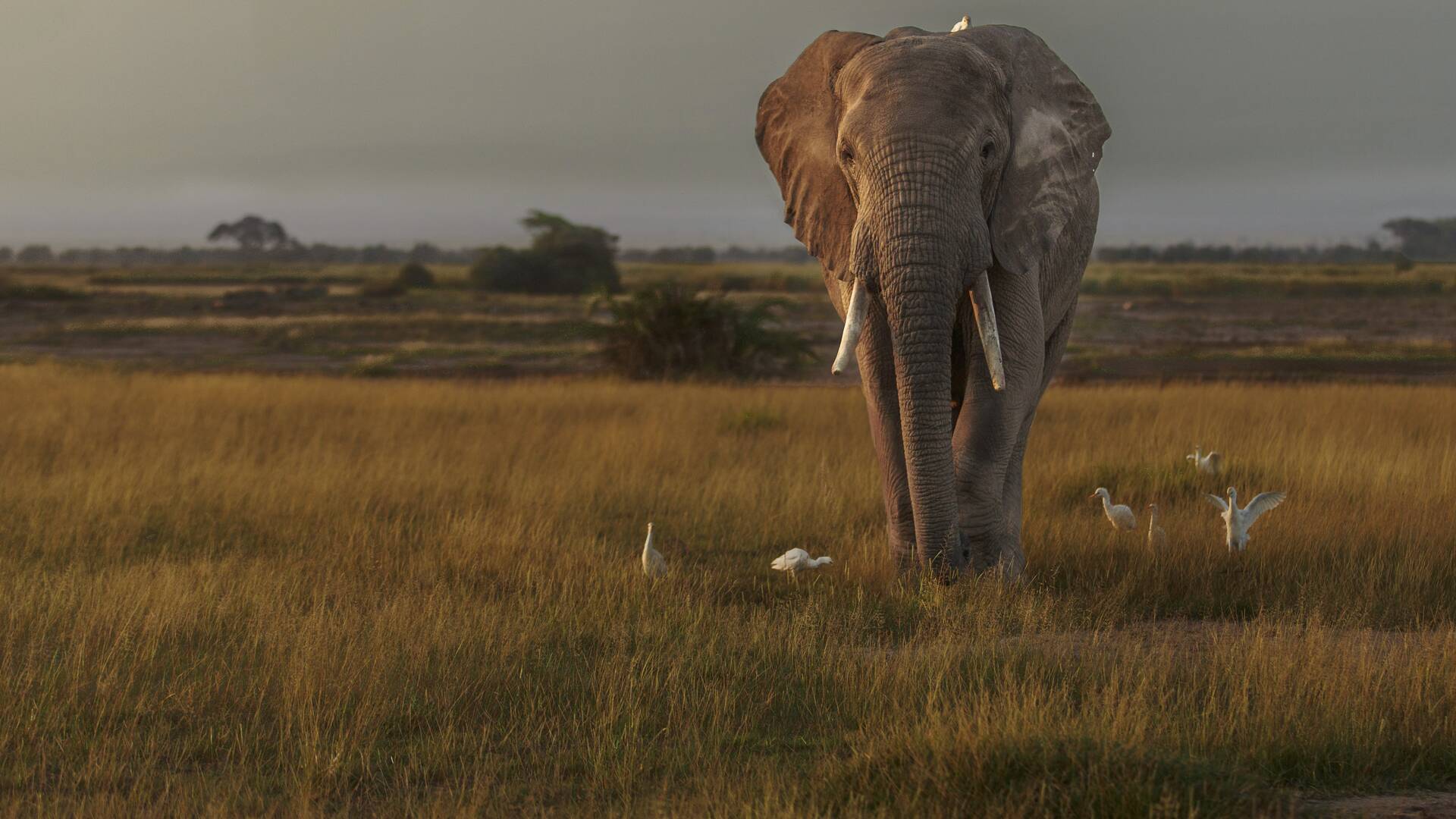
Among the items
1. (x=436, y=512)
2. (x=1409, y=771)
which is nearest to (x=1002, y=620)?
(x=1409, y=771)

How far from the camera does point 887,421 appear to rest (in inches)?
301

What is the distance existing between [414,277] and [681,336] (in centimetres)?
4916

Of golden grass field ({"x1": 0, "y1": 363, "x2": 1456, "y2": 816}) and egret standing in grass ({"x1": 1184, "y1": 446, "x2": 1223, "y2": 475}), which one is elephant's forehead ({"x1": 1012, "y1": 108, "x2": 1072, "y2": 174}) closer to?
golden grass field ({"x1": 0, "y1": 363, "x2": 1456, "y2": 816})

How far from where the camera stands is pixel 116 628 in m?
6.88

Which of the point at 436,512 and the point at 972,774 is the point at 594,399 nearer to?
the point at 436,512

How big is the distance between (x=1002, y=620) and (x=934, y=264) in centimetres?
173

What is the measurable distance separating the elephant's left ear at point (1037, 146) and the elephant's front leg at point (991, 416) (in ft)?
0.75

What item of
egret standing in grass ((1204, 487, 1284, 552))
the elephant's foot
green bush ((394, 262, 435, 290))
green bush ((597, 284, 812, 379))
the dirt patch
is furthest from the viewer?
green bush ((394, 262, 435, 290))

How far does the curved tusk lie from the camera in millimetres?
6859

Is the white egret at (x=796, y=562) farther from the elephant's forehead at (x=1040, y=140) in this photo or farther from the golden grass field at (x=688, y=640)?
the elephant's forehead at (x=1040, y=140)

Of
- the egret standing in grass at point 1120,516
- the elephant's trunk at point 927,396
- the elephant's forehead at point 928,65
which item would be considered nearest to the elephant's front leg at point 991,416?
the elephant's trunk at point 927,396

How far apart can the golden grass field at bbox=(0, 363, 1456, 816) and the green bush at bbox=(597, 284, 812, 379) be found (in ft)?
29.4

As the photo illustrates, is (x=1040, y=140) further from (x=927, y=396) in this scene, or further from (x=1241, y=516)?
(x=1241, y=516)

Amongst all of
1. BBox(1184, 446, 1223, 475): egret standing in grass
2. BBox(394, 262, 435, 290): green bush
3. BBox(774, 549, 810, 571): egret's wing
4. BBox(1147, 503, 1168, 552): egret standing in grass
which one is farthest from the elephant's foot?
BBox(394, 262, 435, 290): green bush
